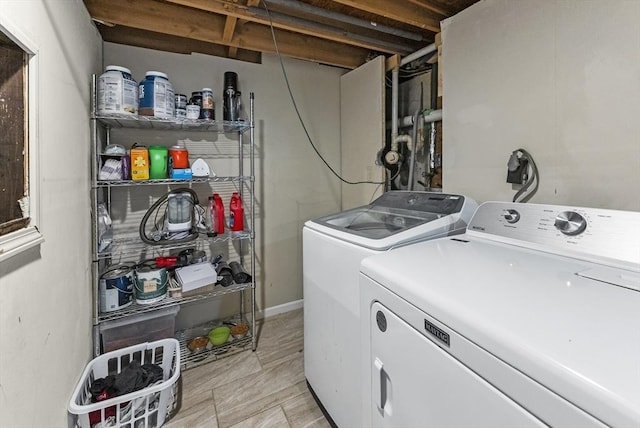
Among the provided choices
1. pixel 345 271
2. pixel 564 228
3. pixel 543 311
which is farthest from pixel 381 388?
pixel 564 228

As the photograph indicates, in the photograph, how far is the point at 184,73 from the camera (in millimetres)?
2178

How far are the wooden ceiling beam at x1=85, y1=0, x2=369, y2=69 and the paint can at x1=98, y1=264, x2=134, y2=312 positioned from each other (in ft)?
5.00

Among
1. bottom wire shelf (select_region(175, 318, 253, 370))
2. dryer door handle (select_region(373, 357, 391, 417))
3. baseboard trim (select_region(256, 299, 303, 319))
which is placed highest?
dryer door handle (select_region(373, 357, 391, 417))

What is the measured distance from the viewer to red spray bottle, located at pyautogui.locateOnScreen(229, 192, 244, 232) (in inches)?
86.4

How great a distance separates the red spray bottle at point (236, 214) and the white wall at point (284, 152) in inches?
12.0

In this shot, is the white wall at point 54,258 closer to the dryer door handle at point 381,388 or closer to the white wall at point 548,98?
the dryer door handle at point 381,388

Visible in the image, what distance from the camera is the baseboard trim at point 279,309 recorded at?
257cm

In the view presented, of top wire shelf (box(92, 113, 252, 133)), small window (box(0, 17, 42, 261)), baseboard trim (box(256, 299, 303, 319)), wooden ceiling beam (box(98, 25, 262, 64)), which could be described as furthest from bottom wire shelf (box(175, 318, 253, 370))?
wooden ceiling beam (box(98, 25, 262, 64))

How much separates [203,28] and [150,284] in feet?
5.65

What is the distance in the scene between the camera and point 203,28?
1999 millimetres

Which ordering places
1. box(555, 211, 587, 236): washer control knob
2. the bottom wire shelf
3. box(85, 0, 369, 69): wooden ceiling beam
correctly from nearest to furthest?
box(555, 211, 587, 236): washer control knob
box(85, 0, 369, 69): wooden ceiling beam
the bottom wire shelf

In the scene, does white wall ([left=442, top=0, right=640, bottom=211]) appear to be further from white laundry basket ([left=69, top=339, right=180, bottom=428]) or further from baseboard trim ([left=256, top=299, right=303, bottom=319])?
white laundry basket ([left=69, top=339, right=180, bottom=428])

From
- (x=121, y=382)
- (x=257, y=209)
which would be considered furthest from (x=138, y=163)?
(x=121, y=382)

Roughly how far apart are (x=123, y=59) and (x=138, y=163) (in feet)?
2.69
